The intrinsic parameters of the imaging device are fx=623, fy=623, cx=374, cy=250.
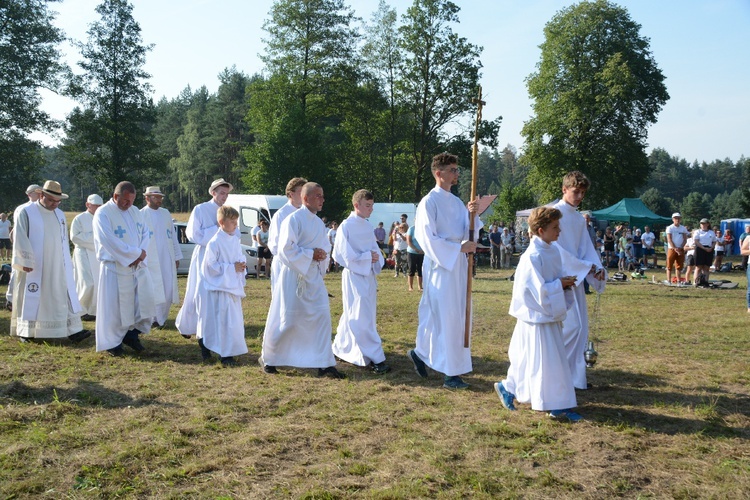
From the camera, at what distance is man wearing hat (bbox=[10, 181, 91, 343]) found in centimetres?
856

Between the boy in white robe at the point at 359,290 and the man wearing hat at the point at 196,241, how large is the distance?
2067 millimetres

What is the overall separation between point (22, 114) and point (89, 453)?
3331 centimetres

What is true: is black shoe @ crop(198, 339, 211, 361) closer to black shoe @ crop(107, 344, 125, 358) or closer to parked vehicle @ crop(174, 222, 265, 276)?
black shoe @ crop(107, 344, 125, 358)

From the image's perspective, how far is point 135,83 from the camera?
124ft

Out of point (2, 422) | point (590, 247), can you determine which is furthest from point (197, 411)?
point (590, 247)

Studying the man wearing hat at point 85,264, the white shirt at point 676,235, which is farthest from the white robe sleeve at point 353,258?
the white shirt at point 676,235

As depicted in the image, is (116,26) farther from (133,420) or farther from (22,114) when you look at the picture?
(133,420)

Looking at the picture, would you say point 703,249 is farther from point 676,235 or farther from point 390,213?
point 390,213

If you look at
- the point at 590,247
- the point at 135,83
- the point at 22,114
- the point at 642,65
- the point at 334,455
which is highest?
the point at 642,65

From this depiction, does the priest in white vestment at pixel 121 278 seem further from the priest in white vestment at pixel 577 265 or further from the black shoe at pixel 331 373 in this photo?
the priest in white vestment at pixel 577 265

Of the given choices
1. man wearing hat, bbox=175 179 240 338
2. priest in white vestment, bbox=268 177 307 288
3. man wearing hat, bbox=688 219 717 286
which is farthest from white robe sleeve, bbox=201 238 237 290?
man wearing hat, bbox=688 219 717 286

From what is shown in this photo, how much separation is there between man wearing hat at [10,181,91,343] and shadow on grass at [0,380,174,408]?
2530mm

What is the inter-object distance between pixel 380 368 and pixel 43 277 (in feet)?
16.5

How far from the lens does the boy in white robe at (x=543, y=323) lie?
5.14 m
